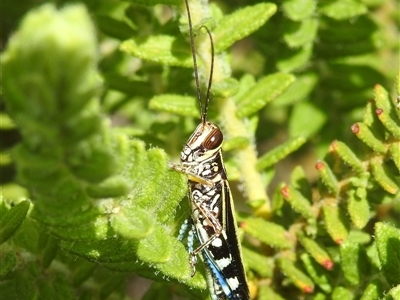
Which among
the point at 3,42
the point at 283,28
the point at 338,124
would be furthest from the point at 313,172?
the point at 3,42

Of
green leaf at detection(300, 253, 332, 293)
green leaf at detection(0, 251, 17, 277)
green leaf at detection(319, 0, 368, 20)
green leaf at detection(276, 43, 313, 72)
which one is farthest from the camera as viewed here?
green leaf at detection(276, 43, 313, 72)

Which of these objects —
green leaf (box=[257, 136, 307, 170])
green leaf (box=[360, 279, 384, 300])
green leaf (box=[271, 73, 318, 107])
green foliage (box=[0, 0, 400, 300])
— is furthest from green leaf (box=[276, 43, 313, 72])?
green leaf (box=[360, 279, 384, 300])

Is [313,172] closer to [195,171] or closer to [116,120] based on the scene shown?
[195,171]

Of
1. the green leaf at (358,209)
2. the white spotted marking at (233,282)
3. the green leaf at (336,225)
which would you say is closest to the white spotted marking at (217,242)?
the white spotted marking at (233,282)

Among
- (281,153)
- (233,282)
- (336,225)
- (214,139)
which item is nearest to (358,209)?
(336,225)

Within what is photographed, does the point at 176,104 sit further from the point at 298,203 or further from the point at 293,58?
the point at 293,58

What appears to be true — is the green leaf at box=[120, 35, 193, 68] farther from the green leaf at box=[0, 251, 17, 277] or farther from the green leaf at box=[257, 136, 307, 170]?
→ the green leaf at box=[0, 251, 17, 277]
